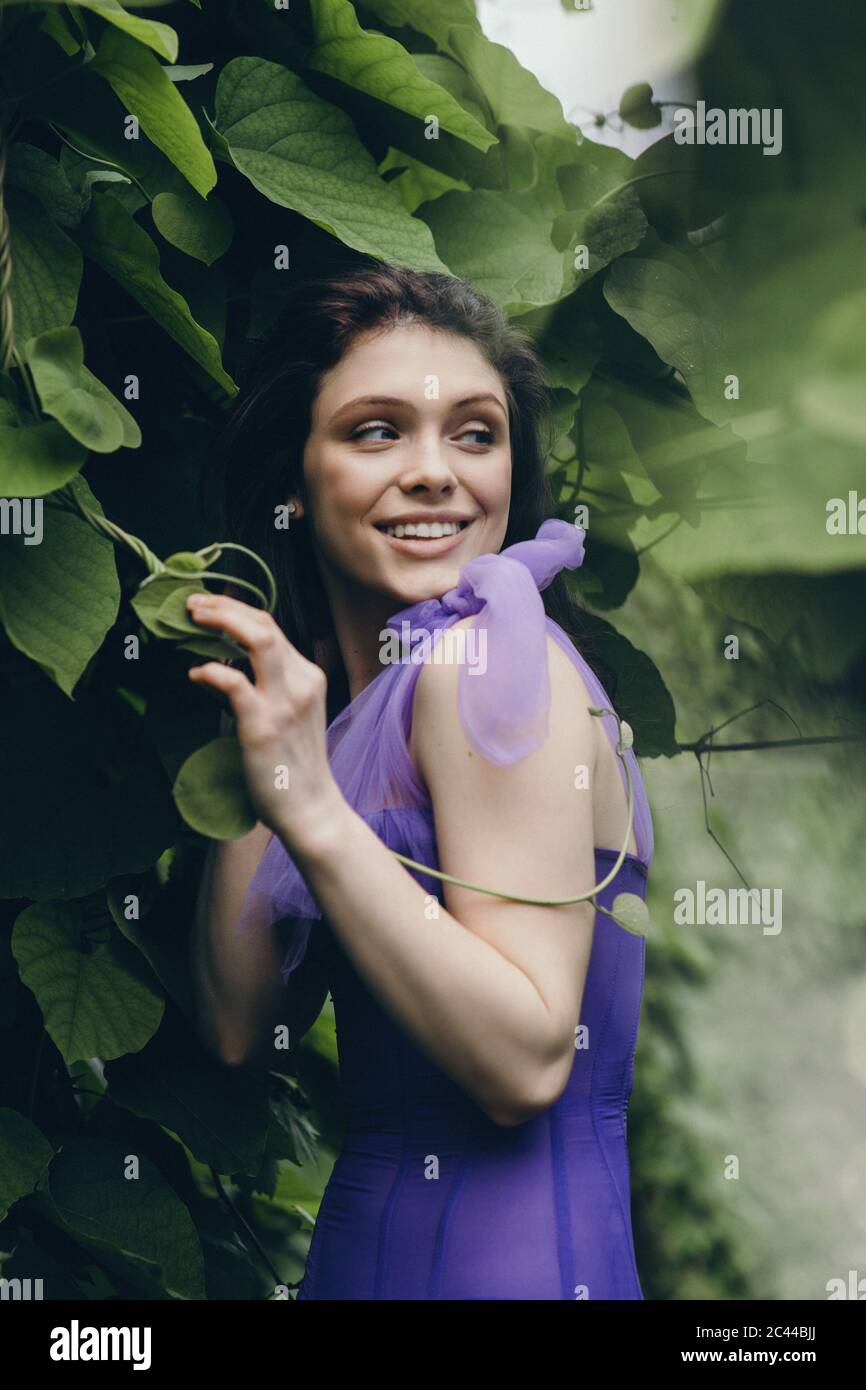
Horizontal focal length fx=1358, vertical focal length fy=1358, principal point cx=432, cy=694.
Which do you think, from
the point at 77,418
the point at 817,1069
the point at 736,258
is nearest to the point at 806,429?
the point at 736,258

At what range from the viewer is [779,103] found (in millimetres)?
753

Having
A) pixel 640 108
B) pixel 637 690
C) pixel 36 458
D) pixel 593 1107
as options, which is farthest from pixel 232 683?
pixel 640 108

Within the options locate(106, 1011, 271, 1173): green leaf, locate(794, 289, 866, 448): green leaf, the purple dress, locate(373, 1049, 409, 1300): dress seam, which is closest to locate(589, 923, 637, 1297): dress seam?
the purple dress

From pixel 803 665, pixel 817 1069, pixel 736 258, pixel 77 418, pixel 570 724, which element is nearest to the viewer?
pixel 77 418

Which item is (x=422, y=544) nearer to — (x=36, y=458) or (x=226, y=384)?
(x=226, y=384)

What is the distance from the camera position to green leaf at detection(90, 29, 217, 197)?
65 cm

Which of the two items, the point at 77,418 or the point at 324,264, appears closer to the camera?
the point at 77,418

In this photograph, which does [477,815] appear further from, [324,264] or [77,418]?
[324,264]

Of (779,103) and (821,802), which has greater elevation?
(779,103)

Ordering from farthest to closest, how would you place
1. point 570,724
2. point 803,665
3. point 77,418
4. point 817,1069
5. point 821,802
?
point 817,1069 < point 821,802 < point 803,665 < point 570,724 < point 77,418

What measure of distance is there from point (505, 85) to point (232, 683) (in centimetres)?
52

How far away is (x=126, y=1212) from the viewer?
2.54ft
